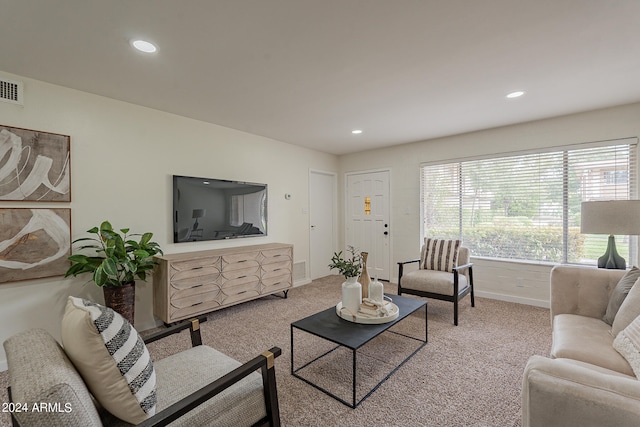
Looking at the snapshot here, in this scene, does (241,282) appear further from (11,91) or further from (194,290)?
(11,91)

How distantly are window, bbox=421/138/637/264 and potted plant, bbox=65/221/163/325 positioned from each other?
404 cm

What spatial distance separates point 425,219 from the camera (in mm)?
4777

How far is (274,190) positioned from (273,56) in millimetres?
2598

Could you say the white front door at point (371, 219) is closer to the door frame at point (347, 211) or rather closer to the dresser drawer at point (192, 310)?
the door frame at point (347, 211)

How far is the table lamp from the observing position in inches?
93.4

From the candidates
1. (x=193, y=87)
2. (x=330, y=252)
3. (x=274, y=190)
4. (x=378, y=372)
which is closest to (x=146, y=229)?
(x=193, y=87)

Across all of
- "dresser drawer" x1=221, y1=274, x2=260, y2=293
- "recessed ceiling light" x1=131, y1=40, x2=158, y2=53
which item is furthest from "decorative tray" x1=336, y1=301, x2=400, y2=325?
"recessed ceiling light" x1=131, y1=40, x2=158, y2=53

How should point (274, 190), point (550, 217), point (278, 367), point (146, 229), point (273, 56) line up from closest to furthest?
point (273, 56) < point (278, 367) < point (146, 229) < point (550, 217) < point (274, 190)

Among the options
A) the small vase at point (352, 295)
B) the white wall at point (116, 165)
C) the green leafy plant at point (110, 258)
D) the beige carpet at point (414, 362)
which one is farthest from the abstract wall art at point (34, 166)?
the small vase at point (352, 295)

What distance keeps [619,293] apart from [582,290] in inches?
11.9

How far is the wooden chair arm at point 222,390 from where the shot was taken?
1.01 metres

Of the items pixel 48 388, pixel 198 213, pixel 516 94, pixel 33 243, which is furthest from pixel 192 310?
pixel 516 94

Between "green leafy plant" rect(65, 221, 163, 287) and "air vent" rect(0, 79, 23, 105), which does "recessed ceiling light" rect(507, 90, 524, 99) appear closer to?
"green leafy plant" rect(65, 221, 163, 287)

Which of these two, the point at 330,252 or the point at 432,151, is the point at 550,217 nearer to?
the point at 432,151
